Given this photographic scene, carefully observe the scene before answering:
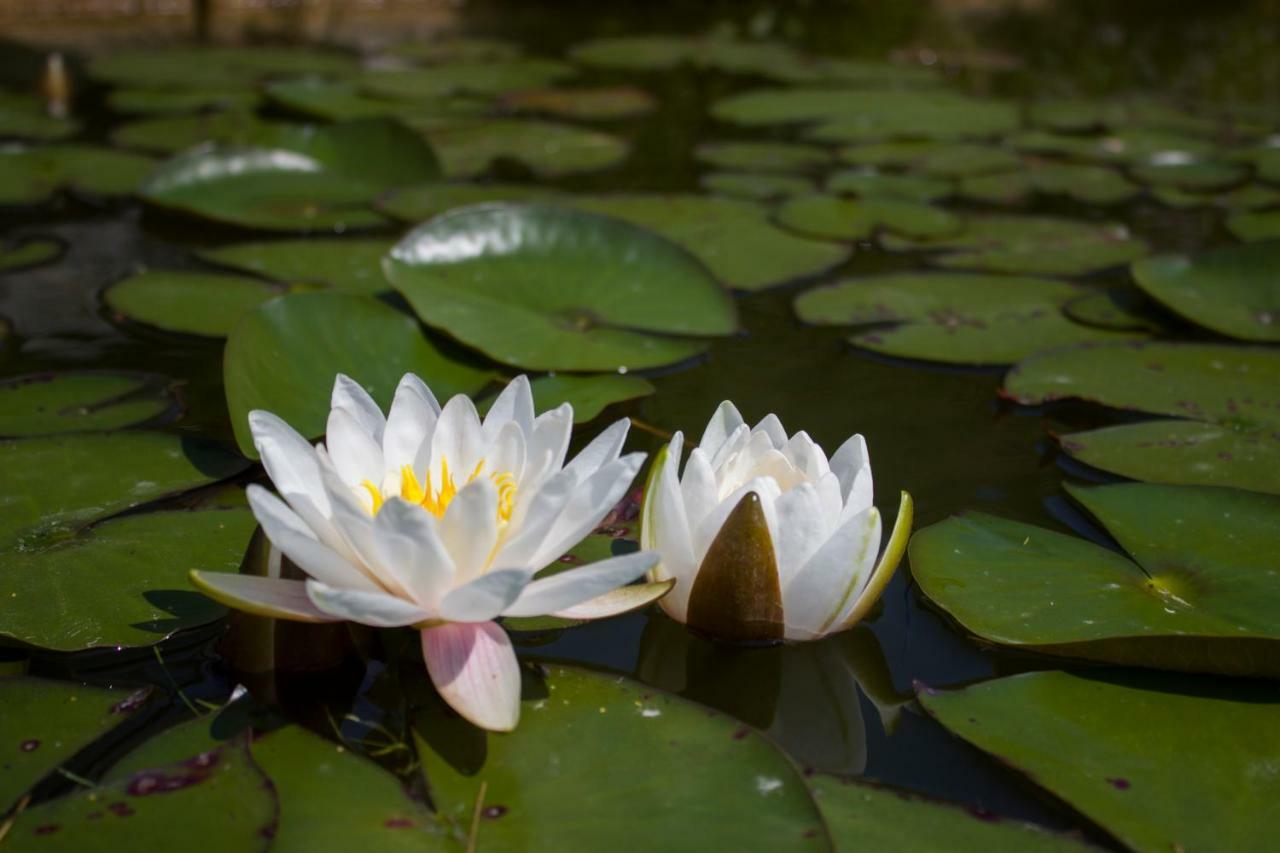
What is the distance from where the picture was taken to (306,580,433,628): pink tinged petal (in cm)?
112

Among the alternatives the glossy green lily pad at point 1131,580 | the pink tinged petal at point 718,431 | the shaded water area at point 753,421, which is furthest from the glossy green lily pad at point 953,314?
the pink tinged petal at point 718,431

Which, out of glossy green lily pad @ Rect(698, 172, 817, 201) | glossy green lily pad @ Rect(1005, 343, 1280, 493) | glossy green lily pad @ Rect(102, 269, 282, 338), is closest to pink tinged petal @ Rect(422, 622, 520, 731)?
glossy green lily pad @ Rect(1005, 343, 1280, 493)

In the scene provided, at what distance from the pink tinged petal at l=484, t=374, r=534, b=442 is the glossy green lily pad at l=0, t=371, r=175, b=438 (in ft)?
2.97

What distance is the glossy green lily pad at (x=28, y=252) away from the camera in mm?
2781

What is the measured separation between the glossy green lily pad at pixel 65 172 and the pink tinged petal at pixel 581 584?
271 cm

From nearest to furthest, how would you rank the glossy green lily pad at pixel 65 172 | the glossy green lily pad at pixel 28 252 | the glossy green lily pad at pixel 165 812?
1. the glossy green lily pad at pixel 165 812
2. the glossy green lily pad at pixel 28 252
3. the glossy green lily pad at pixel 65 172

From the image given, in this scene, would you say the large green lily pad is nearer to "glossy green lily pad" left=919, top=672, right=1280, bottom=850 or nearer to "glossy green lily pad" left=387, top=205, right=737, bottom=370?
"glossy green lily pad" left=387, top=205, right=737, bottom=370

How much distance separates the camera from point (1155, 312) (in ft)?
8.66

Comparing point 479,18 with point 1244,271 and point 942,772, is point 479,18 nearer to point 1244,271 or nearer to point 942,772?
point 1244,271

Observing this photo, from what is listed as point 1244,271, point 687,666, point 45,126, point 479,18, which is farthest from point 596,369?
point 479,18

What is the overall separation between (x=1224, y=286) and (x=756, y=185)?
1471mm

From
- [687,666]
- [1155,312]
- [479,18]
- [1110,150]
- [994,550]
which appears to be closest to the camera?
[687,666]

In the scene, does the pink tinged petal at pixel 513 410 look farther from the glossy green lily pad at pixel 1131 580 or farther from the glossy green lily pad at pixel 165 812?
the glossy green lily pad at pixel 1131 580

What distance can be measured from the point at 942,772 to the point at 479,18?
7.09m
